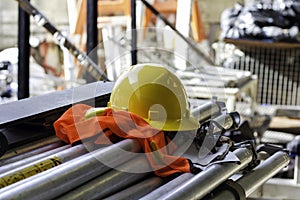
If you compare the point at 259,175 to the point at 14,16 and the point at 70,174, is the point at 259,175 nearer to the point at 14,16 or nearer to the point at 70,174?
Result: the point at 70,174

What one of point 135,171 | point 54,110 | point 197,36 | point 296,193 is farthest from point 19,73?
point 197,36

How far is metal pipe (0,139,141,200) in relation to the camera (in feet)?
2.59

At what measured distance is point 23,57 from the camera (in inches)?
82.8

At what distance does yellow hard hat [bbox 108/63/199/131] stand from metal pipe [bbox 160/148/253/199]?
22cm

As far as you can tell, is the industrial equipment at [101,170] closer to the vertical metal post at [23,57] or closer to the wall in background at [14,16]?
the vertical metal post at [23,57]

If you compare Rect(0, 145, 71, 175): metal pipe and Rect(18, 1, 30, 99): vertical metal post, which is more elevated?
Rect(18, 1, 30, 99): vertical metal post

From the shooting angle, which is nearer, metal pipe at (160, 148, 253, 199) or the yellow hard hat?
metal pipe at (160, 148, 253, 199)

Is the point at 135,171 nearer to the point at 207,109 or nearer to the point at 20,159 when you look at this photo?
the point at 20,159

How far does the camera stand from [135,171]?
1047 millimetres

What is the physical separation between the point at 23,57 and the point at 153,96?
1.08 meters

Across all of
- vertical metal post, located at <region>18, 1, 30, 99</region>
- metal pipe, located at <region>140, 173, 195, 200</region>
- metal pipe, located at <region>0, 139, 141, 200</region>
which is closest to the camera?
metal pipe, located at <region>0, 139, 141, 200</region>

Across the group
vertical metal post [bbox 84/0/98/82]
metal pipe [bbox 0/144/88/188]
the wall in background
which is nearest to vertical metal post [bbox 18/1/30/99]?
vertical metal post [bbox 84/0/98/82]

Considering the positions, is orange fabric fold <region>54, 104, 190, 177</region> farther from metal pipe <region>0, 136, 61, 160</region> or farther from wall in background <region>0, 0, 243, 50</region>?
wall in background <region>0, 0, 243, 50</region>

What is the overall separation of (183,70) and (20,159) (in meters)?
2.13
